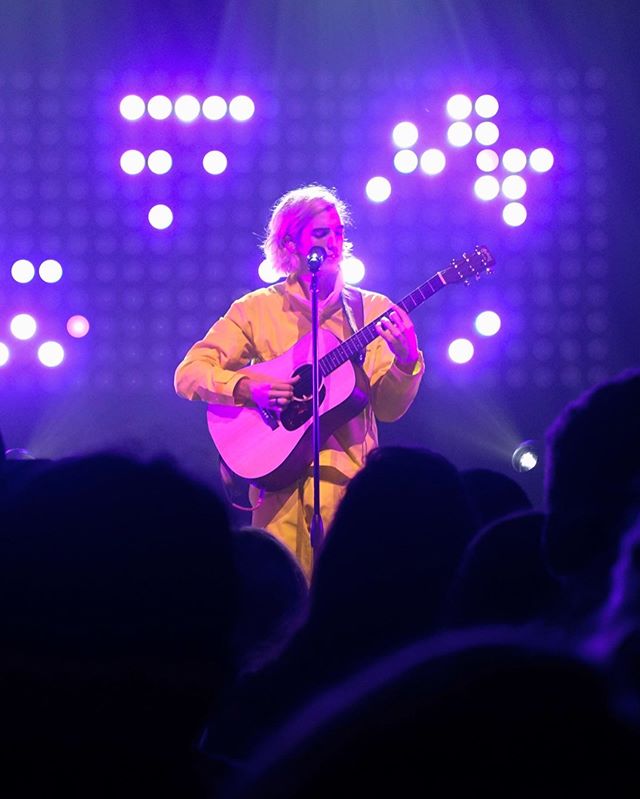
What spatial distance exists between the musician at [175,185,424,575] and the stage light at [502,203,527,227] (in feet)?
5.32

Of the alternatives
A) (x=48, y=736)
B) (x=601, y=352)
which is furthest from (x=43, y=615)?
(x=601, y=352)

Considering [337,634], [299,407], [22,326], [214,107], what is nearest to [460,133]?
[214,107]

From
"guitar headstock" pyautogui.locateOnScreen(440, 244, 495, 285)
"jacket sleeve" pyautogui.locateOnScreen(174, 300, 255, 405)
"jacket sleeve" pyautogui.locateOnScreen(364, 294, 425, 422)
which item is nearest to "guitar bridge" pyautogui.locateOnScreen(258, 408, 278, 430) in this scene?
"jacket sleeve" pyautogui.locateOnScreen(174, 300, 255, 405)

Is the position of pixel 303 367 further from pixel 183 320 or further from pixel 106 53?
pixel 106 53

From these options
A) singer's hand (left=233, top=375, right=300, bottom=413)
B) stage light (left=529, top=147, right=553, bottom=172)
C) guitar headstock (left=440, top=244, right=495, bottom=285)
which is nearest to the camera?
singer's hand (left=233, top=375, right=300, bottom=413)

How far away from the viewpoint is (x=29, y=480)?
1096 mm

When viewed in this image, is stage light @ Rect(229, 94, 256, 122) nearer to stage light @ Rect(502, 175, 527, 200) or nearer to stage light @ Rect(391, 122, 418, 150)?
stage light @ Rect(391, 122, 418, 150)

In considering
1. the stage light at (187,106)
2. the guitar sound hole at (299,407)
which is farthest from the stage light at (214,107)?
the guitar sound hole at (299,407)

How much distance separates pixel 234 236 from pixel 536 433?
2.30 metres

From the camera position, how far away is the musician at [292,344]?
4402mm

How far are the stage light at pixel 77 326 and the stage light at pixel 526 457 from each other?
2820 mm

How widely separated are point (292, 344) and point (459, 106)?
2.40 metres

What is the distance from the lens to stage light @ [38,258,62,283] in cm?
620

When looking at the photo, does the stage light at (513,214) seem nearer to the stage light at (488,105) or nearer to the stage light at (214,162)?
the stage light at (488,105)
